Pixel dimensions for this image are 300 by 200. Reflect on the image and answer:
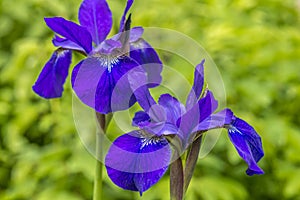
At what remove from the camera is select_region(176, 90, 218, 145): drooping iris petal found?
0.98m

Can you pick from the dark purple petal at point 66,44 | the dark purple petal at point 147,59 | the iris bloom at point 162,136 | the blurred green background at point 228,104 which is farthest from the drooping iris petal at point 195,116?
the blurred green background at point 228,104

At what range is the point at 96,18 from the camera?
114 cm

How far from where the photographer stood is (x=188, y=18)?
2400 mm

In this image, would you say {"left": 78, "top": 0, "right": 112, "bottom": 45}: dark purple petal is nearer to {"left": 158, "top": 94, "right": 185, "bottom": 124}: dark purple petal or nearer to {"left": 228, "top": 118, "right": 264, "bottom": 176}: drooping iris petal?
{"left": 158, "top": 94, "right": 185, "bottom": 124}: dark purple petal

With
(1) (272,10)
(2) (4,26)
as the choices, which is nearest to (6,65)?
(2) (4,26)

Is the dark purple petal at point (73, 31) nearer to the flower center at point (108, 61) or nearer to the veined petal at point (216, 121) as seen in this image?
the flower center at point (108, 61)

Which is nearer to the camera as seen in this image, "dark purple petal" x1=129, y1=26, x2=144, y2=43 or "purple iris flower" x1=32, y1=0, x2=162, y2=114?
"purple iris flower" x1=32, y1=0, x2=162, y2=114

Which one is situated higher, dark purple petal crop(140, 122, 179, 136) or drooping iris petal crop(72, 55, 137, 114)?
drooping iris petal crop(72, 55, 137, 114)

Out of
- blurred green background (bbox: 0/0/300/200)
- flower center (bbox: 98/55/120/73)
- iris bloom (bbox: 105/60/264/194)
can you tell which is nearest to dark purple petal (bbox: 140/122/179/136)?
iris bloom (bbox: 105/60/264/194)

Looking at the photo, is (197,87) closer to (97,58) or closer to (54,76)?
(97,58)

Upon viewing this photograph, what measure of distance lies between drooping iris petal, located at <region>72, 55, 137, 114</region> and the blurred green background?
793 millimetres

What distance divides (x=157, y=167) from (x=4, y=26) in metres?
1.64

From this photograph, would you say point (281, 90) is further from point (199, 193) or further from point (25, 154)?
point (25, 154)

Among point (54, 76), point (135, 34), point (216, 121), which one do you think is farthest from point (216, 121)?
point (54, 76)
